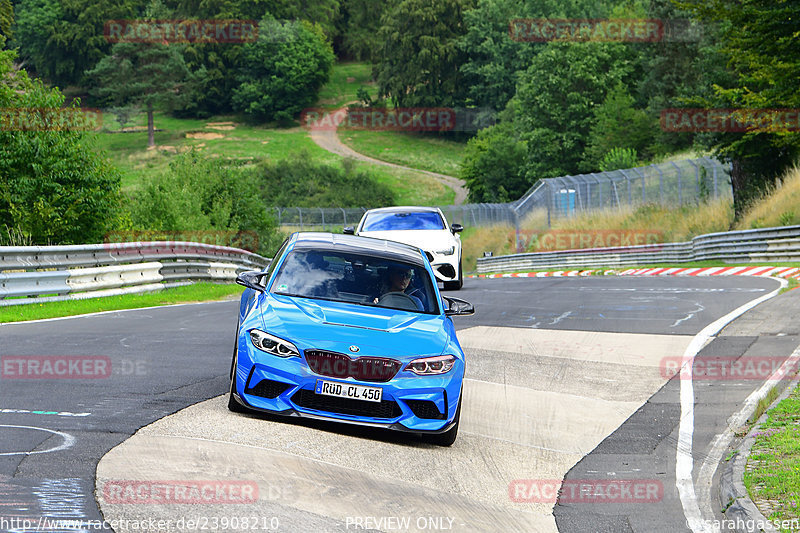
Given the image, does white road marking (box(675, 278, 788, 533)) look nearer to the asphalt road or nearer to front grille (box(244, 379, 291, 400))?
the asphalt road

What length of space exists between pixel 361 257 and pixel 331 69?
442 feet

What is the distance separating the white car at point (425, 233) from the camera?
18625 millimetres

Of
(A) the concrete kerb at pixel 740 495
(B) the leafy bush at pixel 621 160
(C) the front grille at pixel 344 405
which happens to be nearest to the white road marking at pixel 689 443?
(A) the concrete kerb at pixel 740 495

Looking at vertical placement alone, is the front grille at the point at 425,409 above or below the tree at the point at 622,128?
above

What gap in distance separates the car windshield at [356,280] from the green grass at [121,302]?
25.3ft

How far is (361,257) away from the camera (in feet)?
28.6

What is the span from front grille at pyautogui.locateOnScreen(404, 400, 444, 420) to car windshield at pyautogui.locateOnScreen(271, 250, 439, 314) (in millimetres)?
1236

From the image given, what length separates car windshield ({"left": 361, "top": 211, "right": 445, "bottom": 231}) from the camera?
19062 millimetres

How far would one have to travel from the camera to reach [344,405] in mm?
7203

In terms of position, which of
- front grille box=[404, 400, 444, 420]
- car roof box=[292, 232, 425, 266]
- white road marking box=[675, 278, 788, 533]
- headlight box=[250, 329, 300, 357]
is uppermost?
car roof box=[292, 232, 425, 266]

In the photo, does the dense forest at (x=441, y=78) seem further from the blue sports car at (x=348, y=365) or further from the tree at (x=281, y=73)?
the blue sports car at (x=348, y=365)

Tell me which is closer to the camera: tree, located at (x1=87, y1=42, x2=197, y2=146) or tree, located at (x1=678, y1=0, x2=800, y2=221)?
tree, located at (x1=678, y1=0, x2=800, y2=221)

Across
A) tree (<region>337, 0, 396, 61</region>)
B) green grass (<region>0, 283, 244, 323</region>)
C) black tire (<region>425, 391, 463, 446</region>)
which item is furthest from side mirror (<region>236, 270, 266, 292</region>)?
tree (<region>337, 0, 396, 61</region>)

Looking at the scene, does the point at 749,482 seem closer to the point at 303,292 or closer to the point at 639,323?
the point at 303,292
